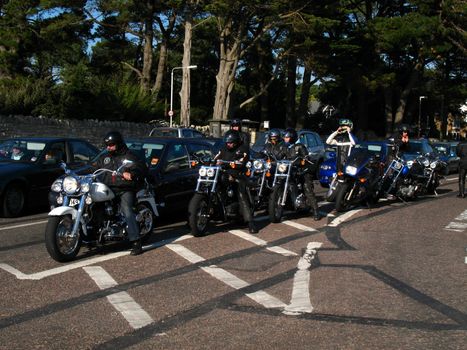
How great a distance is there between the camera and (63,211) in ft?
24.2

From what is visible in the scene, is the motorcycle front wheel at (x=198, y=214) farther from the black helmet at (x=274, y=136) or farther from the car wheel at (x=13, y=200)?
the car wheel at (x=13, y=200)

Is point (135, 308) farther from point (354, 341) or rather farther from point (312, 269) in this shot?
point (312, 269)

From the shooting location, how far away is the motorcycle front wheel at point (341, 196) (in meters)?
12.6

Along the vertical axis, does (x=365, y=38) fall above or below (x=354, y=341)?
above

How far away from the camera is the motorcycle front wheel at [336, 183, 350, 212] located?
41.4 ft

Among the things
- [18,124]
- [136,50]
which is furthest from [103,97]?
[136,50]

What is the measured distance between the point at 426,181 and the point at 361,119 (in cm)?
4265

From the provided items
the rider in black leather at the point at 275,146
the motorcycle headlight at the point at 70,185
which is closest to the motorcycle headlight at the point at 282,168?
the rider in black leather at the point at 275,146

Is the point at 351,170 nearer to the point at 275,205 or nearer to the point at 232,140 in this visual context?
the point at 275,205

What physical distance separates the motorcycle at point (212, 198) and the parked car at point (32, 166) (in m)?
3.36

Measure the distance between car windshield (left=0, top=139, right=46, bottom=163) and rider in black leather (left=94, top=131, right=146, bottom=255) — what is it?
15.2 feet

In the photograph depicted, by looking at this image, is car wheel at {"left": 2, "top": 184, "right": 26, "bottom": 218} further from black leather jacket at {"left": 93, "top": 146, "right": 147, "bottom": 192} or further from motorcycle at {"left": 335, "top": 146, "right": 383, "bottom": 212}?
motorcycle at {"left": 335, "top": 146, "right": 383, "bottom": 212}

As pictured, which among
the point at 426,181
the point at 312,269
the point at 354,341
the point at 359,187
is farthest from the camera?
the point at 426,181

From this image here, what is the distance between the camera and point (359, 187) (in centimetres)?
1300
